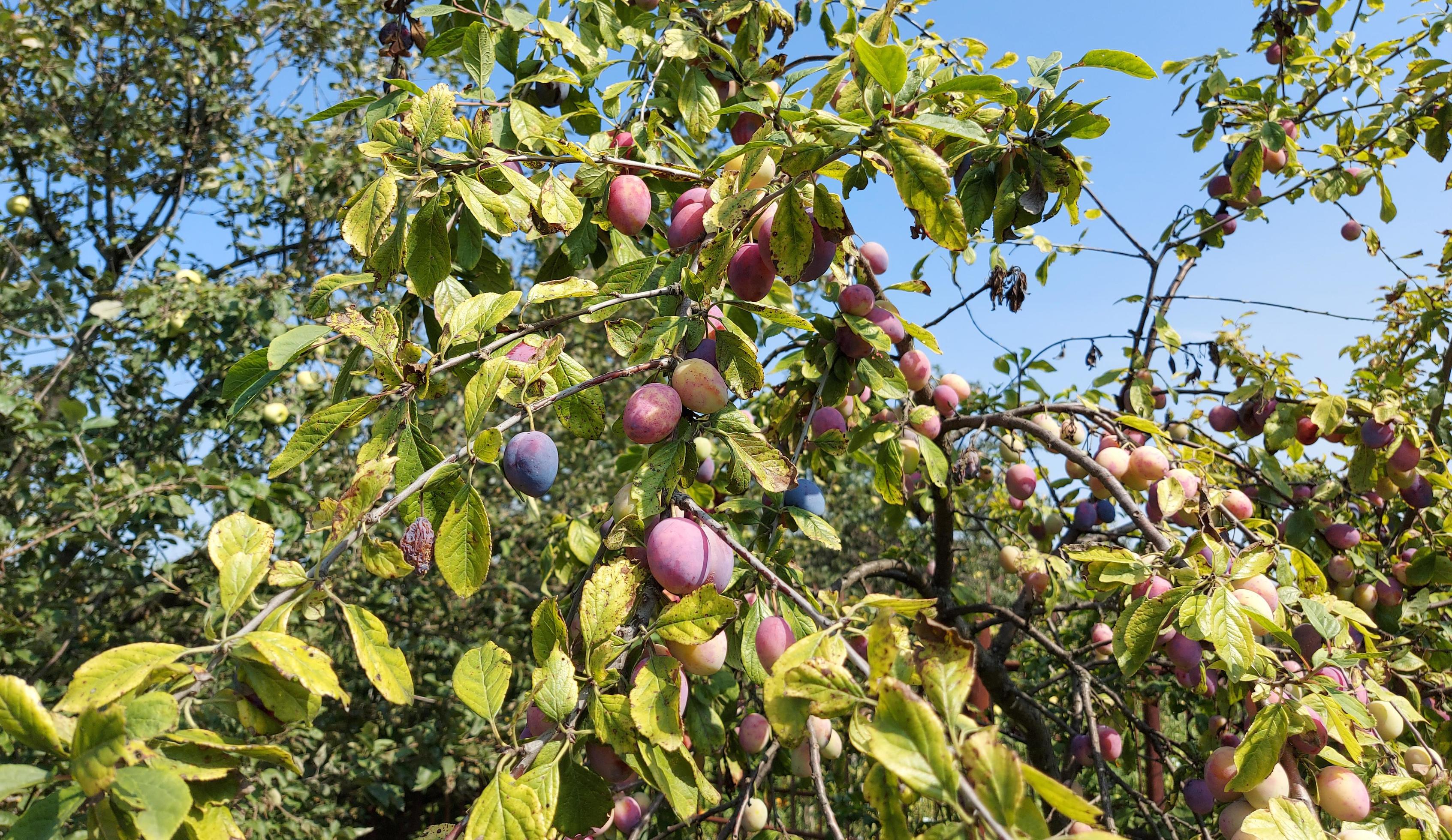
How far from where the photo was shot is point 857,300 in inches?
49.6

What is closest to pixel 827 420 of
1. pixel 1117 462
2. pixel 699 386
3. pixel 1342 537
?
pixel 1117 462

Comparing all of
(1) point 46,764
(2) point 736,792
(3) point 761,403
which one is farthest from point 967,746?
(1) point 46,764

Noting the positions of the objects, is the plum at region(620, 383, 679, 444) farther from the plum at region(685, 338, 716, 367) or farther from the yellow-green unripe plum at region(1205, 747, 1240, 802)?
the yellow-green unripe plum at region(1205, 747, 1240, 802)

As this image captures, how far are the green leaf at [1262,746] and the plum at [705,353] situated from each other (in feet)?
2.50

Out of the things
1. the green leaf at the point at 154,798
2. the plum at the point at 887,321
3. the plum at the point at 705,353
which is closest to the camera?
the green leaf at the point at 154,798

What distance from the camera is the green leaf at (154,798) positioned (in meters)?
0.48

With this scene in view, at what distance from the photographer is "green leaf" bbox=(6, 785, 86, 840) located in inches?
19.6

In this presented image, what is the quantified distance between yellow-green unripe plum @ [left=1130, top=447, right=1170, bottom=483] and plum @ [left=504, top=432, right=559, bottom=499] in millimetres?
1096

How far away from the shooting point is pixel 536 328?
0.98 meters

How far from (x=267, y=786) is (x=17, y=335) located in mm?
2267

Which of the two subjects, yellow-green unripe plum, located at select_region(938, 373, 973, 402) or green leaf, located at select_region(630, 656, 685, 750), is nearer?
green leaf, located at select_region(630, 656, 685, 750)

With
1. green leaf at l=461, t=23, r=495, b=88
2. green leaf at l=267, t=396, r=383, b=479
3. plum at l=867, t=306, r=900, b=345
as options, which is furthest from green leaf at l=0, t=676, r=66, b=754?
plum at l=867, t=306, r=900, b=345

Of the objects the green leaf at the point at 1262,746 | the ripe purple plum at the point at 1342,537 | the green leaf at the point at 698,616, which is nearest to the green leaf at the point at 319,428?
the green leaf at the point at 698,616

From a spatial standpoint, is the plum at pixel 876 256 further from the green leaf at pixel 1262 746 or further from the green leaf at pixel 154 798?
the green leaf at pixel 154 798
